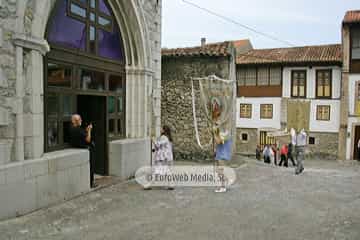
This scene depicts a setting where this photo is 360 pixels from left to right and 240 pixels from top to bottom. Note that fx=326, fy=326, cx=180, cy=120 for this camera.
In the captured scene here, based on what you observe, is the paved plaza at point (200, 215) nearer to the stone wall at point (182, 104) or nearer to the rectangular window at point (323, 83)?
the stone wall at point (182, 104)

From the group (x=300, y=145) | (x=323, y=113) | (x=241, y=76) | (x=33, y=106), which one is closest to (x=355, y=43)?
(x=323, y=113)

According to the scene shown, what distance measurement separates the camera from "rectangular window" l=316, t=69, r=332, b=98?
21.8 m

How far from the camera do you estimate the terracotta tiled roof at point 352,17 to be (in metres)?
20.4

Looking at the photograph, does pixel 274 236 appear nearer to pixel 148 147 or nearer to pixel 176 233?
pixel 176 233

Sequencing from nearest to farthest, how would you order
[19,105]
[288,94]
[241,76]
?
[19,105], [288,94], [241,76]

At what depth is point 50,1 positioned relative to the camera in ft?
17.4

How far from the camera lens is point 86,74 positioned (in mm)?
6586

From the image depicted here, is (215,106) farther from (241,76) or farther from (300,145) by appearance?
(241,76)

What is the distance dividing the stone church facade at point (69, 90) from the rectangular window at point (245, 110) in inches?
615

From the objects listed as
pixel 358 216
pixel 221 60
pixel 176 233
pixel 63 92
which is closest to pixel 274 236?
pixel 176 233

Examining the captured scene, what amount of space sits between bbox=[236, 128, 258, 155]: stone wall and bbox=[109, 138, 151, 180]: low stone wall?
53.4ft

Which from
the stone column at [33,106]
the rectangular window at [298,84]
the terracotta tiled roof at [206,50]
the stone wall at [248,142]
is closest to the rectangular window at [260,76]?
the rectangular window at [298,84]

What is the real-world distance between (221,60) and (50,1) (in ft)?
23.4

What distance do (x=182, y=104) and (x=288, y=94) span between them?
41.9ft
